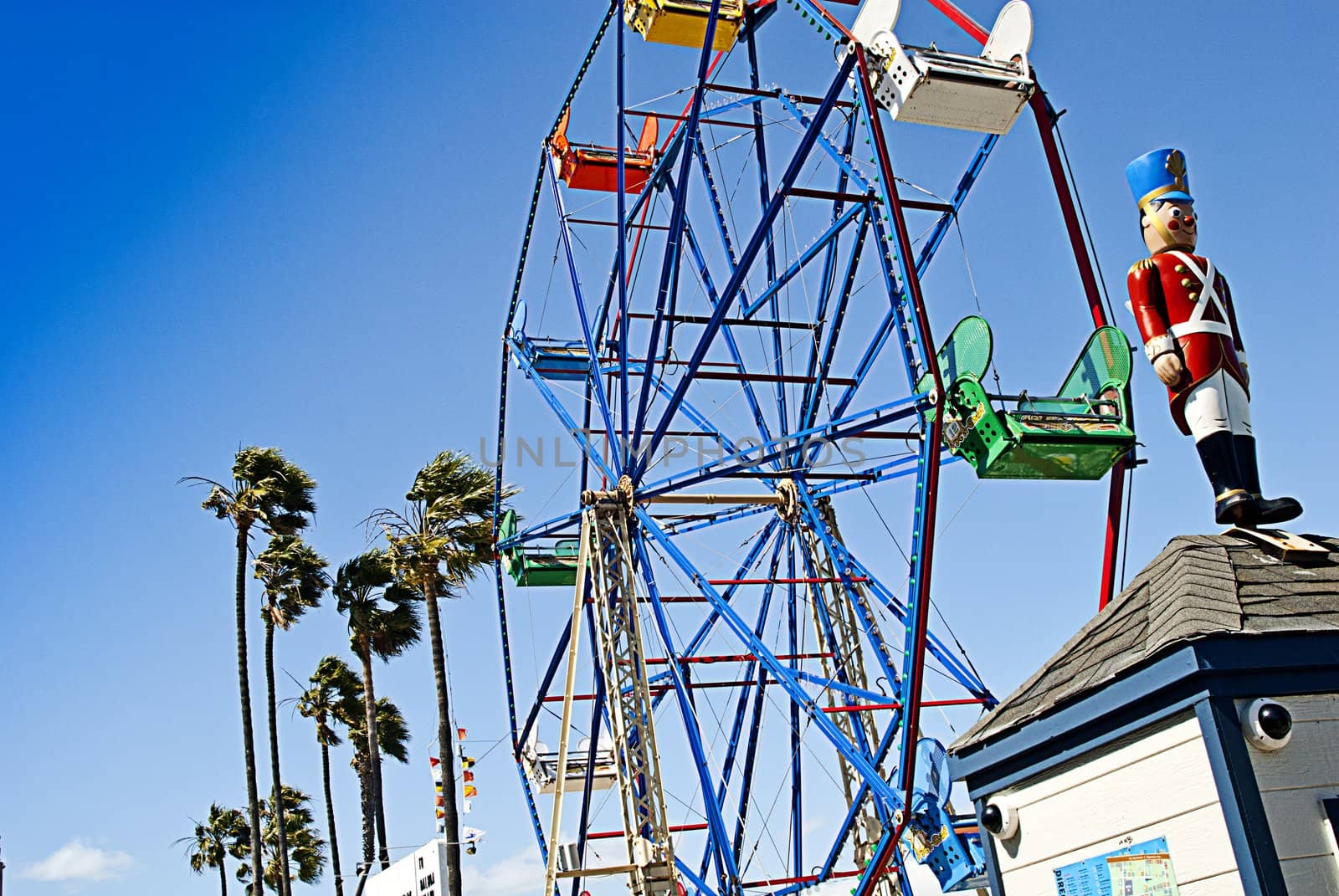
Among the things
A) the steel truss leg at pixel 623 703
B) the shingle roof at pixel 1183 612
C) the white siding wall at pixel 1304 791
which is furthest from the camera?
the steel truss leg at pixel 623 703

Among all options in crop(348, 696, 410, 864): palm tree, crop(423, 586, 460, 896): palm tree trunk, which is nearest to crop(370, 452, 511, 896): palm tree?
crop(423, 586, 460, 896): palm tree trunk

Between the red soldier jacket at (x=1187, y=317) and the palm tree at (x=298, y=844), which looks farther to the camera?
the palm tree at (x=298, y=844)

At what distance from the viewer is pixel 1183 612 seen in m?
5.90

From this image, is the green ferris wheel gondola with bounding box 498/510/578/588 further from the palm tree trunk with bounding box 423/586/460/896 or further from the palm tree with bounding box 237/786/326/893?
the palm tree with bounding box 237/786/326/893

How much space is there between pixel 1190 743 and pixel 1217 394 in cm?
252

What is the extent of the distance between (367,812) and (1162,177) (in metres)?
26.6

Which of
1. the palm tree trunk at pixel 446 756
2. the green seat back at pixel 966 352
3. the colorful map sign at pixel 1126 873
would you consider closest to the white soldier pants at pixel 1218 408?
the colorful map sign at pixel 1126 873

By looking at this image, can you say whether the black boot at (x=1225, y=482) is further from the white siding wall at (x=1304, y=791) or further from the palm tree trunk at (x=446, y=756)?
the palm tree trunk at (x=446, y=756)

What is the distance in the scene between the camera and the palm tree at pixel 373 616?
27.0 m

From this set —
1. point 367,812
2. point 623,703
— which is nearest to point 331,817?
point 367,812

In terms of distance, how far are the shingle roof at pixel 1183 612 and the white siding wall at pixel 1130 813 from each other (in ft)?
1.05

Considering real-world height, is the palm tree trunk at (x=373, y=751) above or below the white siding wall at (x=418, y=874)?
above

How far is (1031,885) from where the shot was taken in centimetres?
641

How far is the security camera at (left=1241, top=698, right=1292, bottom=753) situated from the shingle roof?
32 cm
